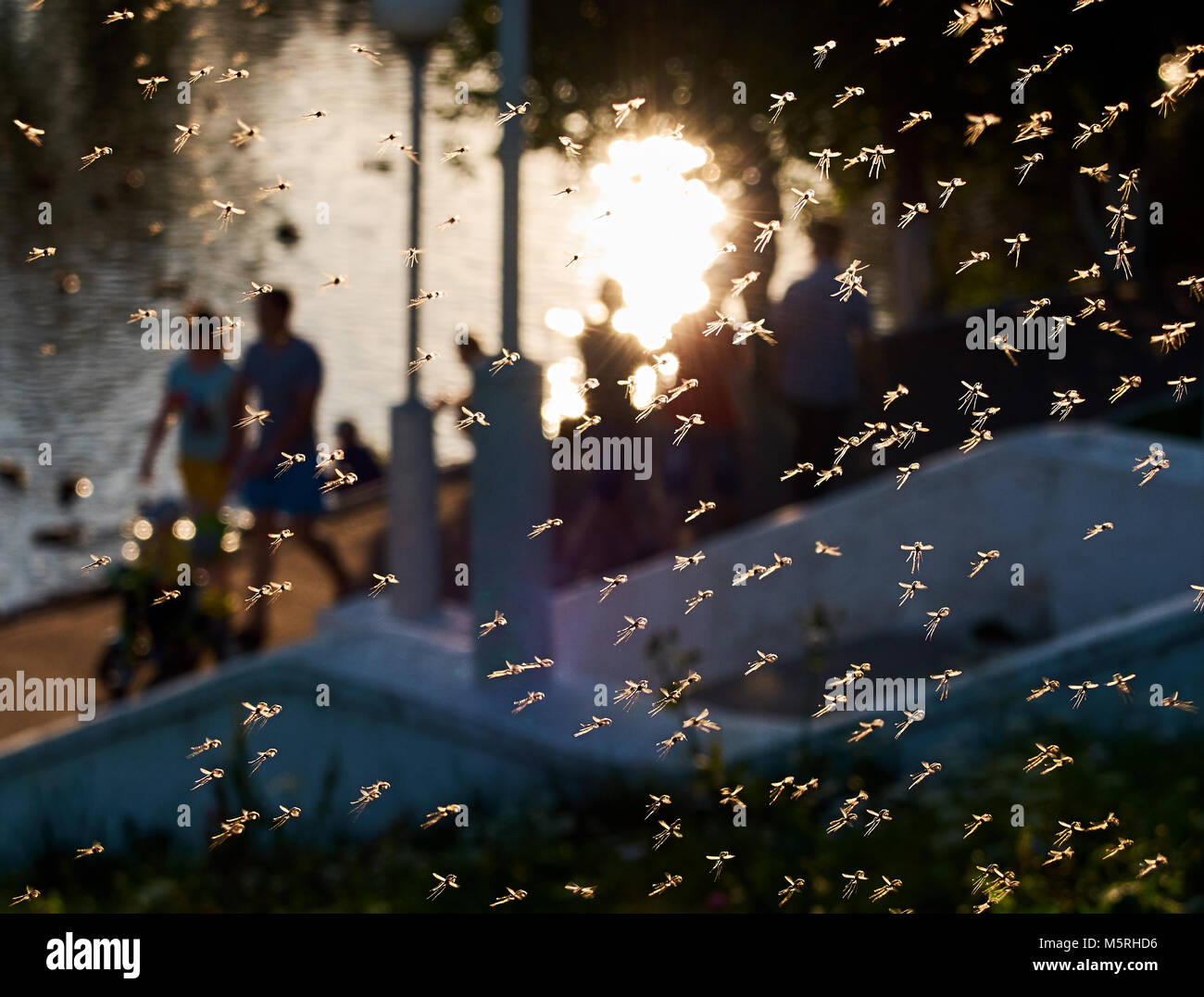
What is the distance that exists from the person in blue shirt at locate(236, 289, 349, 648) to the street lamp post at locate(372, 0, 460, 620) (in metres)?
0.37

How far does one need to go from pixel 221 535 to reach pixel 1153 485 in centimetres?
377

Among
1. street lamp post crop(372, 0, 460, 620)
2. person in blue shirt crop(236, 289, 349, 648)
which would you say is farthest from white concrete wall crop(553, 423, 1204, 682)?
person in blue shirt crop(236, 289, 349, 648)

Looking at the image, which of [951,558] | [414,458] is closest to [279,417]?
[414,458]

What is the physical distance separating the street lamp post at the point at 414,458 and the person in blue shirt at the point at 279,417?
1.22 feet

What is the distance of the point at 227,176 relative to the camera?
71.5 ft

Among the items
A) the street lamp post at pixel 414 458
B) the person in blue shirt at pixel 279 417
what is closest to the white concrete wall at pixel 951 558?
the street lamp post at pixel 414 458

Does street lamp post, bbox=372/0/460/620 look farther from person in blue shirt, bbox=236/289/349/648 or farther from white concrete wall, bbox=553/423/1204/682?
white concrete wall, bbox=553/423/1204/682

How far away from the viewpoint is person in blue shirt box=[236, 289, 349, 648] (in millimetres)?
5320

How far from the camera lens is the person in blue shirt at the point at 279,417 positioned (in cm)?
532

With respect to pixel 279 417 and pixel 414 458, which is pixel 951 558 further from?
pixel 279 417

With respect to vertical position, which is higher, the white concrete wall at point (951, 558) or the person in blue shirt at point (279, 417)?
the person in blue shirt at point (279, 417)

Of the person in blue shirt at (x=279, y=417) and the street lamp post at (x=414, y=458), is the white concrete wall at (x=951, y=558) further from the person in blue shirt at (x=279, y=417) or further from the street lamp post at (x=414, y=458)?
the person in blue shirt at (x=279, y=417)
